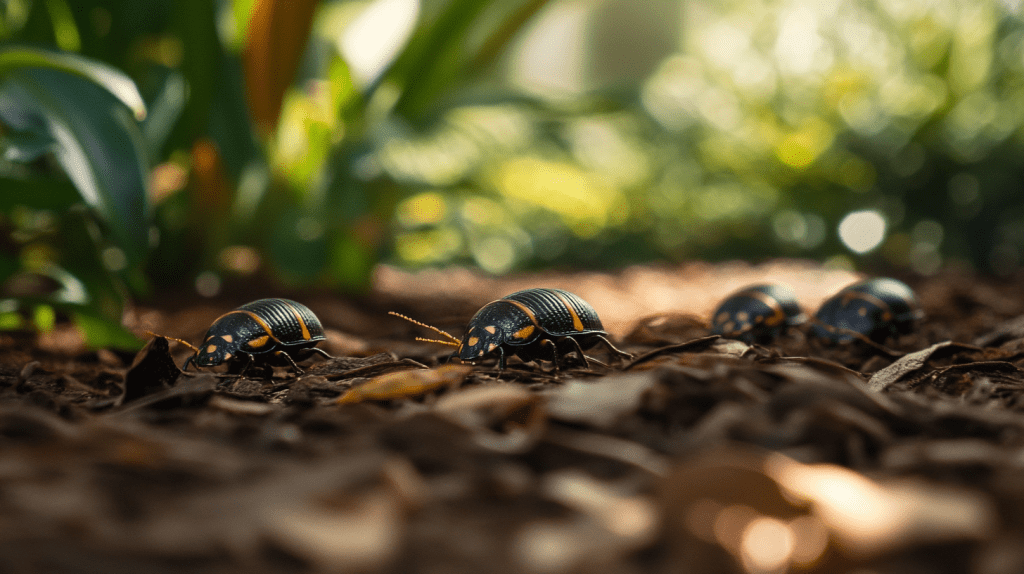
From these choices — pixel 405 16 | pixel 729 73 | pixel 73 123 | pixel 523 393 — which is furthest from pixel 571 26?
pixel 523 393

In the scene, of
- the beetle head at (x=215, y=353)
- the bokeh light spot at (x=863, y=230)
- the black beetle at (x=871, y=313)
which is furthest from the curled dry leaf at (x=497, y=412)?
the bokeh light spot at (x=863, y=230)

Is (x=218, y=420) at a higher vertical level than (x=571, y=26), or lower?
lower

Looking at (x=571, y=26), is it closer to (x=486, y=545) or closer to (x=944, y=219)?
(x=944, y=219)

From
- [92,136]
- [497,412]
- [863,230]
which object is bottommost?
[497,412]

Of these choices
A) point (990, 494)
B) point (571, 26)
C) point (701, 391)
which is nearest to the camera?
point (990, 494)

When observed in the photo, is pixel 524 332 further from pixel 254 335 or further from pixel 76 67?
pixel 76 67

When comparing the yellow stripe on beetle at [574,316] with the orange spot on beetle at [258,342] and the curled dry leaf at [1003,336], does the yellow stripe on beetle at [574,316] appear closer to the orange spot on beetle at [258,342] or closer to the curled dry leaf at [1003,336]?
the orange spot on beetle at [258,342]

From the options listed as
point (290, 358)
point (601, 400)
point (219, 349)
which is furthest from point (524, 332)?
point (219, 349)
